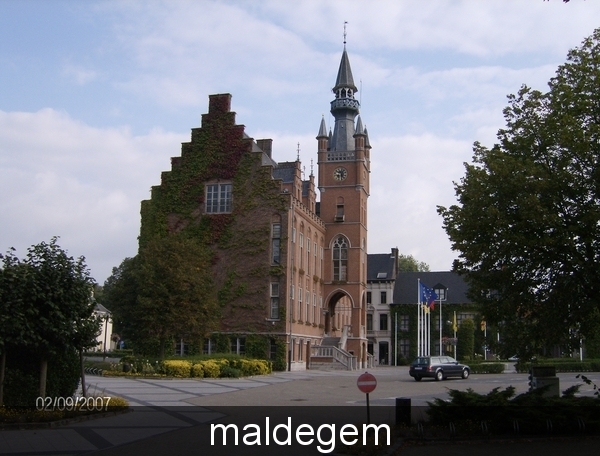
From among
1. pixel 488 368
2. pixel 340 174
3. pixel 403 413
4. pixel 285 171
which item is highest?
pixel 340 174

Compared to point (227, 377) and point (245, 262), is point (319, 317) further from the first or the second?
point (227, 377)

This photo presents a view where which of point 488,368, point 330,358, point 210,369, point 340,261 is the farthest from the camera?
point 340,261

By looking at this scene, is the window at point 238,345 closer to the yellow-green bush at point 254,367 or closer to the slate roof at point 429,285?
the yellow-green bush at point 254,367

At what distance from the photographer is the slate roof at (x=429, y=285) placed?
80.1m

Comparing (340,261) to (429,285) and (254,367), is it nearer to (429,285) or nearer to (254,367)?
(429,285)

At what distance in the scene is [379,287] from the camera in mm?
82125

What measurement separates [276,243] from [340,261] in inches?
533

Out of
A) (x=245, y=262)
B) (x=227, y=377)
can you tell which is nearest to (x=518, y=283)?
(x=227, y=377)

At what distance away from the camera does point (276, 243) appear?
50750 mm

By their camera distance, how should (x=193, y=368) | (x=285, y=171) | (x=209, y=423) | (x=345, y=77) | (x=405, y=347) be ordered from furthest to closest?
1. (x=405, y=347)
2. (x=345, y=77)
3. (x=285, y=171)
4. (x=193, y=368)
5. (x=209, y=423)

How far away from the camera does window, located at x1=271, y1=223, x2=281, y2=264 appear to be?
166 ft

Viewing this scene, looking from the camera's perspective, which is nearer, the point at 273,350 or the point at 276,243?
the point at 273,350

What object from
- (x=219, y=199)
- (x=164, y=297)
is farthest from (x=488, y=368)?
(x=164, y=297)

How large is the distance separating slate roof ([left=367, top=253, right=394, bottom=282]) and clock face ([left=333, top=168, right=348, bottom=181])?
2122 cm
